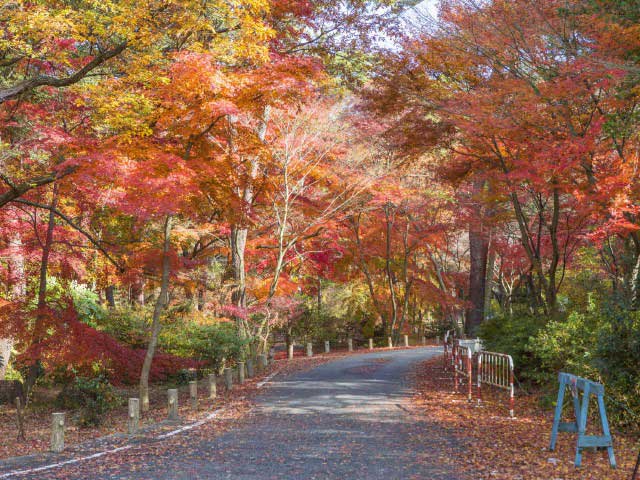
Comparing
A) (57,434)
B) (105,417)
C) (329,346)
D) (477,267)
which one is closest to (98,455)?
(57,434)

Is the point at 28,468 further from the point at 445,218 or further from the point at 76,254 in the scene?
the point at 445,218

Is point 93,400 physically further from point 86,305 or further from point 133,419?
point 86,305

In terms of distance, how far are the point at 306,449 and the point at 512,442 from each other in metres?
2.74

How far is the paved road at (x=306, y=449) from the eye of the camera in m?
6.42

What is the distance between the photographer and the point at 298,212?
20.6 m

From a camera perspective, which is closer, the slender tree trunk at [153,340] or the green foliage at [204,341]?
the slender tree trunk at [153,340]

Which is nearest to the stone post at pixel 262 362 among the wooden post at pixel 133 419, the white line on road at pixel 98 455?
the white line on road at pixel 98 455

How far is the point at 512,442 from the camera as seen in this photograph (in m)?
7.67

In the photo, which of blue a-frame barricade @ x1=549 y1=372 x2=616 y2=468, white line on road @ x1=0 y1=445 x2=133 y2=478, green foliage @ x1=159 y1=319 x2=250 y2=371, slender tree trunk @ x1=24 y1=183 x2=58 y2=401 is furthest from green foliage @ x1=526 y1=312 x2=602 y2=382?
slender tree trunk @ x1=24 y1=183 x2=58 y2=401

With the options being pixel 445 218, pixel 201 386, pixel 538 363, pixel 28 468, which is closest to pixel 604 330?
pixel 538 363

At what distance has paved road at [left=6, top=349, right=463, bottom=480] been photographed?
6.42 m

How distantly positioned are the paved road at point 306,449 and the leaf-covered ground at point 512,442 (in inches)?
14.0

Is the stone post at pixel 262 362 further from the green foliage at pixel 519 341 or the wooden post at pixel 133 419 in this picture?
the wooden post at pixel 133 419

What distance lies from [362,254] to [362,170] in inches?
294
